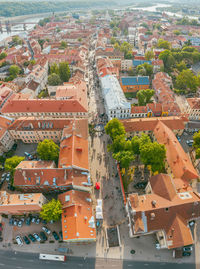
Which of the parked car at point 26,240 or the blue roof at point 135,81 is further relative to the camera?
the blue roof at point 135,81

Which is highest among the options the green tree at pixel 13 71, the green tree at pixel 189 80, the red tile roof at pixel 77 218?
the green tree at pixel 13 71

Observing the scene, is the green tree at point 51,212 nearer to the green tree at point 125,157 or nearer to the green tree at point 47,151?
the green tree at point 47,151

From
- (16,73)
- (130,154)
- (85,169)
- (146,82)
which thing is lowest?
(85,169)

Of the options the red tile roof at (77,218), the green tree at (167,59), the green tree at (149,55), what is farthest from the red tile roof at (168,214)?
the green tree at (149,55)

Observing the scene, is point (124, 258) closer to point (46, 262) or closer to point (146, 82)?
point (46, 262)

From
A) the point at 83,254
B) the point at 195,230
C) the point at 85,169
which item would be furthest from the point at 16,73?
the point at 195,230

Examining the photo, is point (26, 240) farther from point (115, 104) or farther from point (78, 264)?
point (115, 104)

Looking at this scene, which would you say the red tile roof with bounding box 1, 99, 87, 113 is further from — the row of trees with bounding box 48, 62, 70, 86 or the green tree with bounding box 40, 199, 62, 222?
the green tree with bounding box 40, 199, 62, 222
